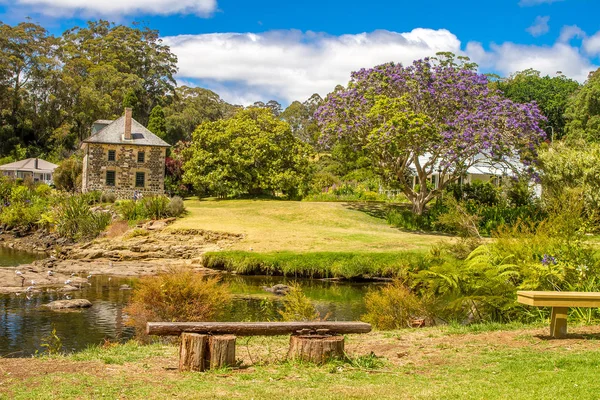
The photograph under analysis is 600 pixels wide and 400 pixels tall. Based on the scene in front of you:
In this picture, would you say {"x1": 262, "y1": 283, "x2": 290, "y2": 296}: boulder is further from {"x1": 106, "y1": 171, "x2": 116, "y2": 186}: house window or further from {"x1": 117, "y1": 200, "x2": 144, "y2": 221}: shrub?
{"x1": 106, "y1": 171, "x2": 116, "y2": 186}: house window

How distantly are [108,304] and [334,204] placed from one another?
25.0 metres

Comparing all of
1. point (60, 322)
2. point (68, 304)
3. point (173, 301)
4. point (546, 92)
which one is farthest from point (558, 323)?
point (546, 92)

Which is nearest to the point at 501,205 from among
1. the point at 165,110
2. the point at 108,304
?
the point at 108,304

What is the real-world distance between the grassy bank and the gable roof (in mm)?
24288

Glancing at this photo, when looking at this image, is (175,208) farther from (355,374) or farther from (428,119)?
(355,374)

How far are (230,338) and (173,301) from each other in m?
4.40

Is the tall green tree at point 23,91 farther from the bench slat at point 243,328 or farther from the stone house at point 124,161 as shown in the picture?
the bench slat at point 243,328

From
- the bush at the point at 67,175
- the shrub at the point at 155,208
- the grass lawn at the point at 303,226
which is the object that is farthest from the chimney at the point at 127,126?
the shrub at the point at 155,208

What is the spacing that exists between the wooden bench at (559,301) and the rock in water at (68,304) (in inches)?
471

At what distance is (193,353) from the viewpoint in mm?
8336

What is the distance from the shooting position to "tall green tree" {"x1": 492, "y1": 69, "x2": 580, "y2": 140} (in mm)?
78625

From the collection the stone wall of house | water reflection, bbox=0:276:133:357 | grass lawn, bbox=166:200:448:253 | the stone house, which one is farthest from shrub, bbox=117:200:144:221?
water reflection, bbox=0:276:133:357

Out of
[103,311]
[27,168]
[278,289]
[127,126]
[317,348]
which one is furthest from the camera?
[27,168]

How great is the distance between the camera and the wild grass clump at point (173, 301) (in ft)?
41.1
